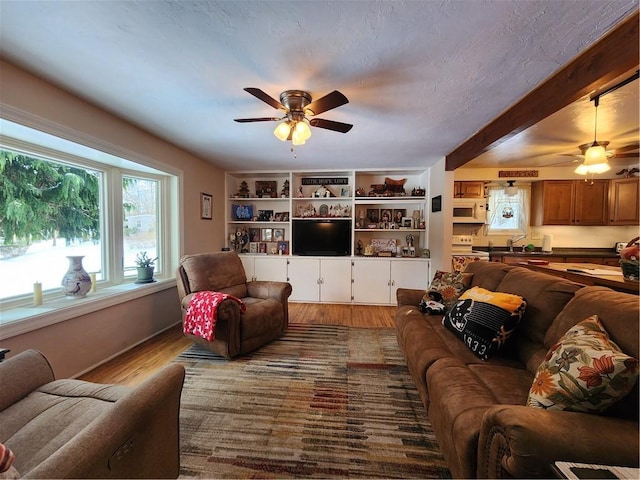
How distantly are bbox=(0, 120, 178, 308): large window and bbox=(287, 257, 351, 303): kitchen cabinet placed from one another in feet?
6.61

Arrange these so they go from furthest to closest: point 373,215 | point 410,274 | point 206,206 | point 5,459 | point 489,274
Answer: point 373,215
point 410,274
point 206,206
point 489,274
point 5,459

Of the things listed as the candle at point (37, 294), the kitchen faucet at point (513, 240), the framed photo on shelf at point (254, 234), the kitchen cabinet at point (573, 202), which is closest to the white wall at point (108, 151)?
the candle at point (37, 294)

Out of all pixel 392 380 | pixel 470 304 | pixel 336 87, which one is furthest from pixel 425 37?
pixel 392 380

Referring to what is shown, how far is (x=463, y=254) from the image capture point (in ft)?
13.9

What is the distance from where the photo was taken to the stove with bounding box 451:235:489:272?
416 cm

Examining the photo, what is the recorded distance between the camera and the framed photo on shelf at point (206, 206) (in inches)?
→ 154

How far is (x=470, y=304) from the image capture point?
186cm

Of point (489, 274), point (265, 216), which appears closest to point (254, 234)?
point (265, 216)

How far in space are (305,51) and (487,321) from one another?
1.97 meters

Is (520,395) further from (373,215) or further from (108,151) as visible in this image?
(373,215)

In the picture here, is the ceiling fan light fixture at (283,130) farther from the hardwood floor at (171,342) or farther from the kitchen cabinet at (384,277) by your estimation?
the kitchen cabinet at (384,277)

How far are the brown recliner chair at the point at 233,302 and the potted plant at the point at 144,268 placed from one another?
20.9 inches

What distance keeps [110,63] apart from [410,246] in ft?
13.9

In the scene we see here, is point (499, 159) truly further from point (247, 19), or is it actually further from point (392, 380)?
point (247, 19)
